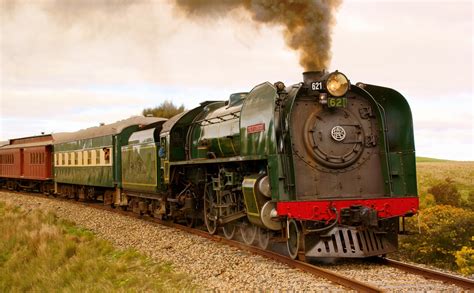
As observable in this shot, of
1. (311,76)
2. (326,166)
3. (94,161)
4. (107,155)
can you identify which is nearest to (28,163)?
(94,161)

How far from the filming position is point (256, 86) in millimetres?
9867

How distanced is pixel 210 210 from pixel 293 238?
3.60 meters

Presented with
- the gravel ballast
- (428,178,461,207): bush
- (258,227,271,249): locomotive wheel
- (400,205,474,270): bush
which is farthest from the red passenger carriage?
(258,227,271,249): locomotive wheel

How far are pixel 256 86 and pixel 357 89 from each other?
1740 millimetres

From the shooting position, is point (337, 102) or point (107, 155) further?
point (107, 155)

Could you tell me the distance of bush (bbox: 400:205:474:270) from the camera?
1409 cm

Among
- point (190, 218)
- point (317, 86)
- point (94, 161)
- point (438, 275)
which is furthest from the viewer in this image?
point (94, 161)

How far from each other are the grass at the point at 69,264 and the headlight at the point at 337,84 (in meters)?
3.69

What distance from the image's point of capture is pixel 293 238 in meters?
8.80

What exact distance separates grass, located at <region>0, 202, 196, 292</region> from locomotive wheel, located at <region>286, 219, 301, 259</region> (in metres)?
1.82

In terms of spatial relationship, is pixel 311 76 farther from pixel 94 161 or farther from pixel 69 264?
pixel 94 161

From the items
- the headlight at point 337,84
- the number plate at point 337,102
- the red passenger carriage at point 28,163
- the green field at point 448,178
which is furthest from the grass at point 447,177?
the red passenger carriage at point 28,163

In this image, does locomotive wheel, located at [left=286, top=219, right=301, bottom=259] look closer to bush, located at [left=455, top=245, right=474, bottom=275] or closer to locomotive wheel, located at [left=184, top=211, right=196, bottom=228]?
bush, located at [left=455, top=245, right=474, bottom=275]

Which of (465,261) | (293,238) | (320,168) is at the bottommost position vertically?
(465,261)
